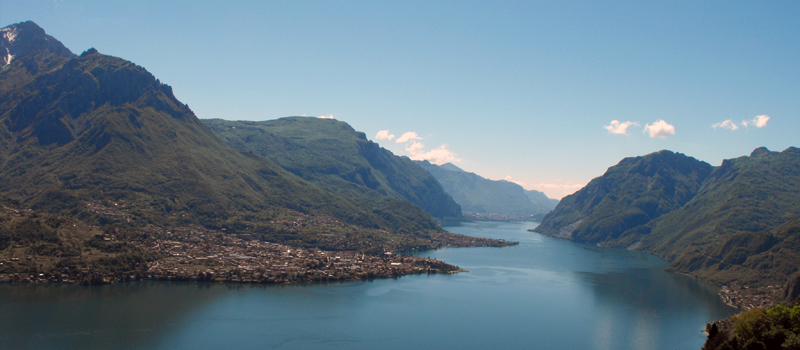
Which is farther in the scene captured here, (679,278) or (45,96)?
(45,96)

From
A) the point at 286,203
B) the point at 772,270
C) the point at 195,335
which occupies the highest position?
the point at 286,203

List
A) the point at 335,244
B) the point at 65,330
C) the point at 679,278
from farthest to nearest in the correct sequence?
1. the point at 335,244
2. the point at 679,278
3. the point at 65,330

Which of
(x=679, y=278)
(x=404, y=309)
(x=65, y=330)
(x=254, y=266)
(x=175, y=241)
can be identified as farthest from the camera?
(x=679, y=278)

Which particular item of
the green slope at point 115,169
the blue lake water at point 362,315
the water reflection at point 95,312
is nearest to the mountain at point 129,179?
the green slope at point 115,169

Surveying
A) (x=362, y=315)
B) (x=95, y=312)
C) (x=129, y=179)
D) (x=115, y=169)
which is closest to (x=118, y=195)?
(x=129, y=179)

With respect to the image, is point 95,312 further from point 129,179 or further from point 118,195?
point 129,179

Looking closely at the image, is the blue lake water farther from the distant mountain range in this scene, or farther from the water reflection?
the distant mountain range

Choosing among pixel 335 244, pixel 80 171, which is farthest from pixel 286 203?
pixel 80 171

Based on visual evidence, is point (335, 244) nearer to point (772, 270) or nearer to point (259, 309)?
point (259, 309)

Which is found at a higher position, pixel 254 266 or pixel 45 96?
pixel 45 96
